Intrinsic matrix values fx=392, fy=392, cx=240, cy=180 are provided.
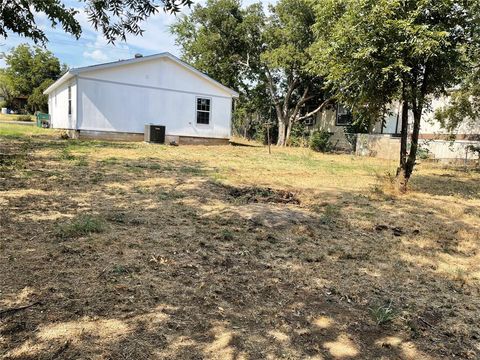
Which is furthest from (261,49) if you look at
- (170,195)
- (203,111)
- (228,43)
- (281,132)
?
(170,195)

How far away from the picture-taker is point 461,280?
4004 mm

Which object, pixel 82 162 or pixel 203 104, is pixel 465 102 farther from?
pixel 82 162

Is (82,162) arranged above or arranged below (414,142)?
below

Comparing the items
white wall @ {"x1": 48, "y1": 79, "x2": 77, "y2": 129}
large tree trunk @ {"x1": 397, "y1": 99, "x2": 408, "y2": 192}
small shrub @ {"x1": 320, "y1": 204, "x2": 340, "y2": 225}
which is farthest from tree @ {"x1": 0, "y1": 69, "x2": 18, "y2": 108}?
small shrub @ {"x1": 320, "y1": 204, "x2": 340, "y2": 225}

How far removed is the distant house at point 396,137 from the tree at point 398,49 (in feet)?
19.1

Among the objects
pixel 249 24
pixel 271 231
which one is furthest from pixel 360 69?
pixel 249 24

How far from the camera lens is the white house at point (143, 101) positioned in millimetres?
17766

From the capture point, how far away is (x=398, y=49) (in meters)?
7.17

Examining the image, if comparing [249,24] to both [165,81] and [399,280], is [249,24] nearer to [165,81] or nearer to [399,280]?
[165,81]

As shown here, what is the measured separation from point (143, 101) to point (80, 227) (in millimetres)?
15359

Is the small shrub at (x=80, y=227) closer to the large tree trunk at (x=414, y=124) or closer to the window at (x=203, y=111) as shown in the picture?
the large tree trunk at (x=414, y=124)

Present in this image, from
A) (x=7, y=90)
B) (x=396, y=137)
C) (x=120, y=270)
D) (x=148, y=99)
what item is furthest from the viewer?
(x=7, y=90)

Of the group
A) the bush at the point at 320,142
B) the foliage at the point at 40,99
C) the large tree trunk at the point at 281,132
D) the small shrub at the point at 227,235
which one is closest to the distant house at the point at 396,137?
the bush at the point at 320,142

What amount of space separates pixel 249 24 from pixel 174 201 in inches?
778
